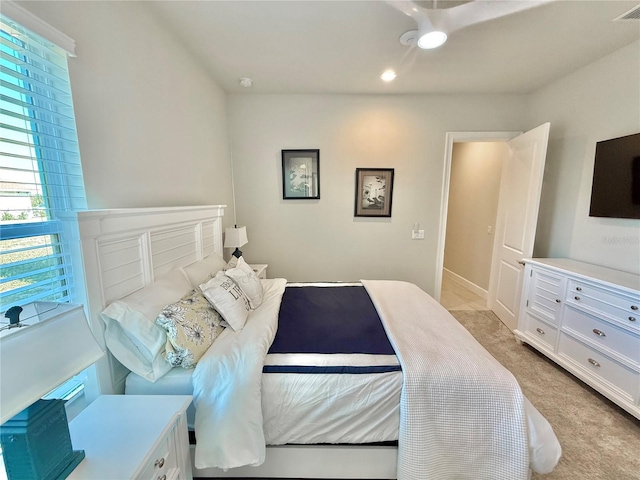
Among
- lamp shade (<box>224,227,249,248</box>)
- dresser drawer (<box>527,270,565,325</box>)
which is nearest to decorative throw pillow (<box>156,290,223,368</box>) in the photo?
lamp shade (<box>224,227,249,248</box>)

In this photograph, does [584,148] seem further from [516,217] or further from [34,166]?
[34,166]

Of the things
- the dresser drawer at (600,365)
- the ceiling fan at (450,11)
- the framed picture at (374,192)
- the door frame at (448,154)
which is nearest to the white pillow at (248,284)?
the framed picture at (374,192)

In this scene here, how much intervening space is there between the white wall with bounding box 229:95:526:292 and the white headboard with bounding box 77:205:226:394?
1443 mm

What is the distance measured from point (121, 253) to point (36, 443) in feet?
2.62

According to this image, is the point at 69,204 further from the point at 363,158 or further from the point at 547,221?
the point at 547,221

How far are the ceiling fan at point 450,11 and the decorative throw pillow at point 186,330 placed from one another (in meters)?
2.18

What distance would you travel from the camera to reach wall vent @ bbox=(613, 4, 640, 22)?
1.66 m

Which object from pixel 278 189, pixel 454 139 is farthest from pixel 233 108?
pixel 454 139

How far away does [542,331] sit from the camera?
2346 millimetres

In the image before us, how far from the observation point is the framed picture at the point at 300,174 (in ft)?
10.3

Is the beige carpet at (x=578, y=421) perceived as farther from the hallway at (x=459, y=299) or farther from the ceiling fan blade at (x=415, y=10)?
the ceiling fan blade at (x=415, y=10)

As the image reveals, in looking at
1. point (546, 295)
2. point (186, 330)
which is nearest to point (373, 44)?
point (186, 330)

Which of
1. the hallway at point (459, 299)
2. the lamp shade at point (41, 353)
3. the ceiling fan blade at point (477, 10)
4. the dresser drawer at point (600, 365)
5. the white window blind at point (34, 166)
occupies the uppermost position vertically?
the ceiling fan blade at point (477, 10)

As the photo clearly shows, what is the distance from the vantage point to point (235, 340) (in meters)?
1.39
